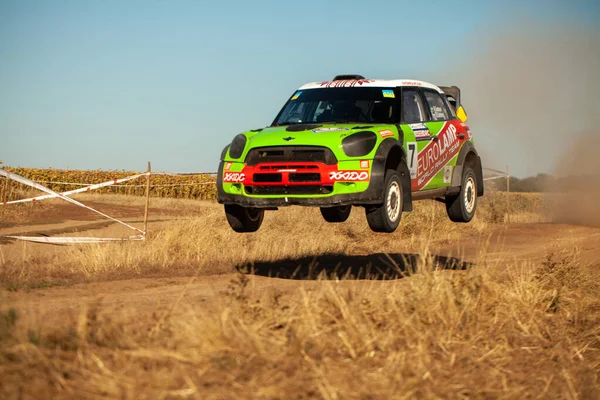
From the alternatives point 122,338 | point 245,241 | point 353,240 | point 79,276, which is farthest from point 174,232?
point 122,338

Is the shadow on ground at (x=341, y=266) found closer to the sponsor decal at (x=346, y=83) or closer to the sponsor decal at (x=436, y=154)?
the sponsor decal at (x=436, y=154)

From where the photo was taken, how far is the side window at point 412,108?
10.7 m

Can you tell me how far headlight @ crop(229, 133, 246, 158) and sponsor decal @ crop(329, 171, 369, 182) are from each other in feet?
3.98

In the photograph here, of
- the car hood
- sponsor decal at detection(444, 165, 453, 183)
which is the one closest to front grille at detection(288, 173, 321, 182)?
the car hood

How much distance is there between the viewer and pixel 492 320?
9086 mm

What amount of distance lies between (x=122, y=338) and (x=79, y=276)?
24.1 feet

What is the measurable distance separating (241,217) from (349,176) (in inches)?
65.6

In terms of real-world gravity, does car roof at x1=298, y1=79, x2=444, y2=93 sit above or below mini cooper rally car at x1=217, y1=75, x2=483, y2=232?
above

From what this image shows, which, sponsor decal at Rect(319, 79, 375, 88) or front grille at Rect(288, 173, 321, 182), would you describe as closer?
front grille at Rect(288, 173, 321, 182)

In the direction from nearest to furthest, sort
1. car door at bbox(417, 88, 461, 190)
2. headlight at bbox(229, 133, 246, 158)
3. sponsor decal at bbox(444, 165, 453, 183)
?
headlight at bbox(229, 133, 246, 158), car door at bbox(417, 88, 461, 190), sponsor decal at bbox(444, 165, 453, 183)

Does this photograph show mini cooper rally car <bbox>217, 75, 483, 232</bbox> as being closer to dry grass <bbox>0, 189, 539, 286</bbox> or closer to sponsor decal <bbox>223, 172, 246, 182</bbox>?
sponsor decal <bbox>223, 172, 246, 182</bbox>

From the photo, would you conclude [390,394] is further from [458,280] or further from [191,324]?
[458,280]

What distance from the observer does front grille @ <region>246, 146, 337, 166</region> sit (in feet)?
30.5

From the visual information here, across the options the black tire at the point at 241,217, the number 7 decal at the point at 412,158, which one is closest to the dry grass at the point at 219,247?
the black tire at the point at 241,217
